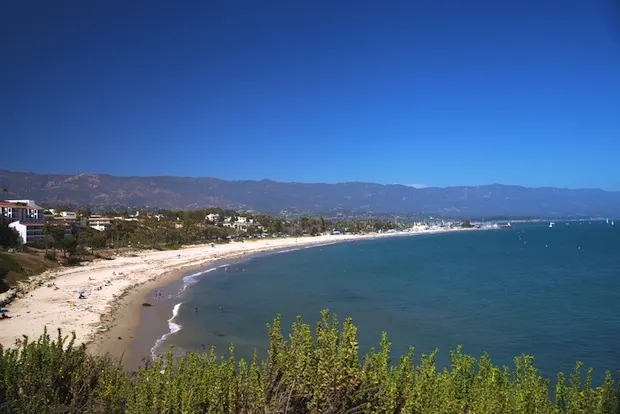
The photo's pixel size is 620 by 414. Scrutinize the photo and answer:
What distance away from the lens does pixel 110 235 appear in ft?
279

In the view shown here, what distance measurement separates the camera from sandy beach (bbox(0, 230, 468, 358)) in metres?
28.5

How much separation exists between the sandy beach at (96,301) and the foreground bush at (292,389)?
15616 mm

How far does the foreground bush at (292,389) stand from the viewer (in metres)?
8.88

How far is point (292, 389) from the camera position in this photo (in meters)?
8.85

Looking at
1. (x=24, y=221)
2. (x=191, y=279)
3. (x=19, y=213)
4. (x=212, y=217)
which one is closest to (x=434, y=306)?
(x=191, y=279)

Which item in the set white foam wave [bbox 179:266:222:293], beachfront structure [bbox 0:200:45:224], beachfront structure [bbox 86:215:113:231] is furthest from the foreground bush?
beachfront structure [bbox 86:215:113:231]

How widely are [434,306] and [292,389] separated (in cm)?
3812

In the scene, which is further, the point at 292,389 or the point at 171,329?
the point at 171,329

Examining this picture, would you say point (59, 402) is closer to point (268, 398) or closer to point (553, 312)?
point (268, 398)

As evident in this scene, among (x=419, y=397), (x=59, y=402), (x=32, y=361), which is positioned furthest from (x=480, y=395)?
(x=32, y=361)

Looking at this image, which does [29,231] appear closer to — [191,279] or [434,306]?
[191,279]

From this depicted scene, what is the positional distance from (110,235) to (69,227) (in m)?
7.98

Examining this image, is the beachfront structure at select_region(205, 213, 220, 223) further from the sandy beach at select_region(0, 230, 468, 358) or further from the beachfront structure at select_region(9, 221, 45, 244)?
the beachfront structure at select_region(9, 221, 45, 244)

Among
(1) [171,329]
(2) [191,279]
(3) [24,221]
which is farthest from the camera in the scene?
(3) [24,221]
